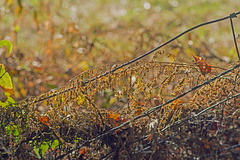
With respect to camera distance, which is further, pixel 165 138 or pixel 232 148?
pixel 232 148

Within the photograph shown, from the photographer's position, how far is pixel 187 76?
116cm

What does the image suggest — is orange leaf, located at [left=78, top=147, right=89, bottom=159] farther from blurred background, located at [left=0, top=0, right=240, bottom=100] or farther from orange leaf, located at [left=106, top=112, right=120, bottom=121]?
blurred background, located at [left=0, top=0, right=240, bottom=100]

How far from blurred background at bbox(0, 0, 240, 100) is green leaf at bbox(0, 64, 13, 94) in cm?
45

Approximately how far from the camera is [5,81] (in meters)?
1.26

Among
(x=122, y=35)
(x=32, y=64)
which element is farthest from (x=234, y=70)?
(x=122, y=35)

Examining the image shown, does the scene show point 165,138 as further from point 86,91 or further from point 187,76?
point 86,91

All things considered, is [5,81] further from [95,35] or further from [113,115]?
[95,35]

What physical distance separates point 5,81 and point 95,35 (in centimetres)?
330

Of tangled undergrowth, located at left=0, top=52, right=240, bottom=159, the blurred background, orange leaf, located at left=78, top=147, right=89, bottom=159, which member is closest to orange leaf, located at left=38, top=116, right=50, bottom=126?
tangled undergrowth, located at left=0, top=52, right=240, bottom=159

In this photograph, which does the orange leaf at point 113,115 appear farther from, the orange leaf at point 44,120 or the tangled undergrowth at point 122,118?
the orange leaf at point 44,120

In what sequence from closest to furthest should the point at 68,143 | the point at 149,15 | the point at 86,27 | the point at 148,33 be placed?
the point at 68,143, the point at 148,33, the point at 86,27, the point at 149,15

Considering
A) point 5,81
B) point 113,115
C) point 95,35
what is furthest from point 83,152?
point 95,35

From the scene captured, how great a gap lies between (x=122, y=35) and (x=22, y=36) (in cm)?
169

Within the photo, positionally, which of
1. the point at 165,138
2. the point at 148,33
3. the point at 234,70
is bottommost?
the point at 165,138
